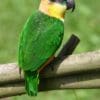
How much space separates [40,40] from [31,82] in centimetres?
25

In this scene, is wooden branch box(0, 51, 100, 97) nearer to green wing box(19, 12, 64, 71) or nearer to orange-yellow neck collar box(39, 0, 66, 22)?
green wing box(19, 12, 64, 71)

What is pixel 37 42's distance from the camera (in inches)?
139

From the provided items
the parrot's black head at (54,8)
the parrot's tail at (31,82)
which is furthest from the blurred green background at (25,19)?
the parrot's tail at (31,82)

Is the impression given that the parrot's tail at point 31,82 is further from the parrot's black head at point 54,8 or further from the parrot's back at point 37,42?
the parrot's black head at point 54,8

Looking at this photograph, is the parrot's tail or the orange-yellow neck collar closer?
the parrot's tail

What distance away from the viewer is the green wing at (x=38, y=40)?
347cm

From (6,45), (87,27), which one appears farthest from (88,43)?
(6,45)

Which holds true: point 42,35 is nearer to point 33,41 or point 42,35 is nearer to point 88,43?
point 33,41

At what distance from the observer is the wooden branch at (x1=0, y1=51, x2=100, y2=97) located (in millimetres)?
3283

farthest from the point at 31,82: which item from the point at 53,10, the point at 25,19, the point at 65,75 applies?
the point at 25,19

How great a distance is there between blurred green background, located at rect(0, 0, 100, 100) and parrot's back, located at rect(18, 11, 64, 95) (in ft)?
8.67

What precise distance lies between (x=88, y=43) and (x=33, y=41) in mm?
3051

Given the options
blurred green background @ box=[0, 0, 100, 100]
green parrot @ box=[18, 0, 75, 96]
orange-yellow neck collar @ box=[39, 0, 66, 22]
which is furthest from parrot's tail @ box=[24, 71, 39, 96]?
blurred green background @ box=[0, 0, 100, 100]

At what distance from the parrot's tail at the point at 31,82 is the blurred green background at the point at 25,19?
9.18 ft
